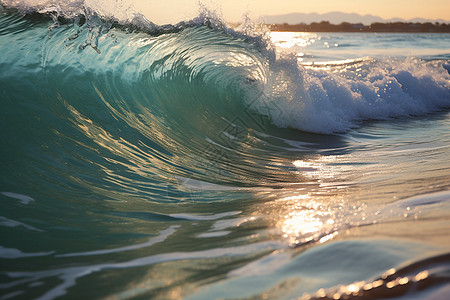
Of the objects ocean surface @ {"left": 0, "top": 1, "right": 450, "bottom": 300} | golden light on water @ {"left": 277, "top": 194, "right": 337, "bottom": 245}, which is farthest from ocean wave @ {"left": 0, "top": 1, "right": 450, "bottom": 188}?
golden light on water @ {"left": 277, "top": 194, "right": 337, "bottom": 245}

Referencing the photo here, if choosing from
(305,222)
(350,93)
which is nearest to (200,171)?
(305,222)

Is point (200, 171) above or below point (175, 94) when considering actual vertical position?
below

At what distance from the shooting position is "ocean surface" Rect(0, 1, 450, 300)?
1.84 m

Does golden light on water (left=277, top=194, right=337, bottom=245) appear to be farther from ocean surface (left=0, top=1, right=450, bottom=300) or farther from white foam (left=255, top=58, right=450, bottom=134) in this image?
white foam (left=255, top=58, right=450, bottom=134)

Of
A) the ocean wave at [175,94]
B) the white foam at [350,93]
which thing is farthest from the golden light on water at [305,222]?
the white foam at [350,93]

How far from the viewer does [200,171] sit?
4.43 m

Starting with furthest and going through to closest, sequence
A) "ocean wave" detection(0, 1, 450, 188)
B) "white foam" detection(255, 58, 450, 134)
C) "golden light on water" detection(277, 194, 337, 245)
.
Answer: "white foam" detection(255, 58, 450, 134) < "ocean wave" detection(0, 1, 450, 188) < "golden light on water" detection(277, 194, 337, 245)

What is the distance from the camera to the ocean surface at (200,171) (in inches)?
72.4

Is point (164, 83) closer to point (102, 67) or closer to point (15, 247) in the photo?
point (102, 67)

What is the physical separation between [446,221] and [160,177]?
2.59m

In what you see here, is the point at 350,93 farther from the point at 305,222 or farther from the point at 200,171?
the point at 305,222

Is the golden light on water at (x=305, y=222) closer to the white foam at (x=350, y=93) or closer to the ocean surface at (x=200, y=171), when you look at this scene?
the ocean surface at (x=200, y=171)

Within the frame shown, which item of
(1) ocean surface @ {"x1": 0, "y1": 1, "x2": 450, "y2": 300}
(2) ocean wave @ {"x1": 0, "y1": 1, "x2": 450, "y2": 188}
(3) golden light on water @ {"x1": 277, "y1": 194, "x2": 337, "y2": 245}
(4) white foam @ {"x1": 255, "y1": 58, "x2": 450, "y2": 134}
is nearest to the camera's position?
(1) ocean surface @ {"x1": 0, "y1": 1, "x2": 450, "y2": 300}

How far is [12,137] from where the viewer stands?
395 cm
